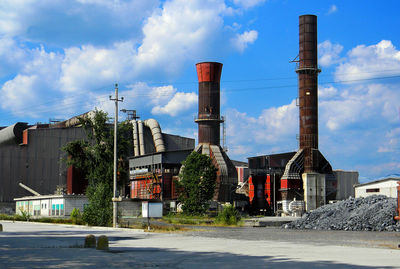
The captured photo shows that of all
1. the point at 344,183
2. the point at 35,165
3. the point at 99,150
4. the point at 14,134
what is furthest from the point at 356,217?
the point at 344,183

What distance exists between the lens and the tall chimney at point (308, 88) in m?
77.4

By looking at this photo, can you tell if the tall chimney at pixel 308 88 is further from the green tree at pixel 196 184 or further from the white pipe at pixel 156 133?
the white pipe at pixel 156 133

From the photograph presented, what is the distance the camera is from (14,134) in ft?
255

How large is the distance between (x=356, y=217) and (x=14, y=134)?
55866mm

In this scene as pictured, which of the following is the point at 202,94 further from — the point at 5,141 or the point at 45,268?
the point at 45,268

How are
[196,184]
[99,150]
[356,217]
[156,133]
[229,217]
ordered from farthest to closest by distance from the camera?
[156,133], [196,184], [99,150], [229,217], [356,217]

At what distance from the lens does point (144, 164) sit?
8656 cm

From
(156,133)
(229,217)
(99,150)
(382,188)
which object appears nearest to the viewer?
(229,217)

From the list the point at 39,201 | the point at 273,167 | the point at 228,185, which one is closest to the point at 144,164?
the point at 228,185

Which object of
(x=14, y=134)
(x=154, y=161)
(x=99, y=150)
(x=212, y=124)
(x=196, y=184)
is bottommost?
(x=196, y=184)

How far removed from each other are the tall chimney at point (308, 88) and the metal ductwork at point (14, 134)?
42.7 meters

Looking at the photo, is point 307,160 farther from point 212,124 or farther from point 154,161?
point 154,161

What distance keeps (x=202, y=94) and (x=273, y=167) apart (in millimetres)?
17252

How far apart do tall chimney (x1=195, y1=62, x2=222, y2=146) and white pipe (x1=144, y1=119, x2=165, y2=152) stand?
1119cm
